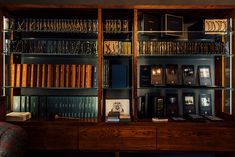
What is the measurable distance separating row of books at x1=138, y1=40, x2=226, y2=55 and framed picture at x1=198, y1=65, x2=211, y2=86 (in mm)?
237

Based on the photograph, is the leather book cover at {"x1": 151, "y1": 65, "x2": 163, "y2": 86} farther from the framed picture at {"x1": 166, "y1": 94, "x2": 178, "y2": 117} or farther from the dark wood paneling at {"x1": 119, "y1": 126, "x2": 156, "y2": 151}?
the dark wood paneling at {"x1": 119, "y1": 126, "x2": 156, "y2": 151}

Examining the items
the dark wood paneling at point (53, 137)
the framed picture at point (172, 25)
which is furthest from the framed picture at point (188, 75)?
the dark wood paneling at point (53, 137)

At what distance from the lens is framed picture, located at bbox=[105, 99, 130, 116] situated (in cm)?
296

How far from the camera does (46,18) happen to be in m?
3.04

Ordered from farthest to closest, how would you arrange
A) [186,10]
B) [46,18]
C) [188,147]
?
[46,18], [186,10], [188,147]

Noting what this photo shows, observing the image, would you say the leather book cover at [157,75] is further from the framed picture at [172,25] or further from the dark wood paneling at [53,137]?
the dark wood paneling at [53,137]

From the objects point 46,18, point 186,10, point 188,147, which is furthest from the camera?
point 46,18

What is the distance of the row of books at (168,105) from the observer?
2.90m

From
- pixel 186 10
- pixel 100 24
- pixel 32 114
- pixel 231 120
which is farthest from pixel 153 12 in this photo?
pixel 32 114

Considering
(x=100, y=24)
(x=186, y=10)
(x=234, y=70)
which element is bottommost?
(x=234, y=70)

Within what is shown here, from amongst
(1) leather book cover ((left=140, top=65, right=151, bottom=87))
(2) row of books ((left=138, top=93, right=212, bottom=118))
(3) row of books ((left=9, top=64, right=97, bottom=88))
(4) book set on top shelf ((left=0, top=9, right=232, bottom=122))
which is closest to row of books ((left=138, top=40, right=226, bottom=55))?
(4) book set on top shelf ((left=0, top=9, right=232, bottom=122))

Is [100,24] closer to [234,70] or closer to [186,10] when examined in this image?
[186,10]

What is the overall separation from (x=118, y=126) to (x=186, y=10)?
1.48 meters

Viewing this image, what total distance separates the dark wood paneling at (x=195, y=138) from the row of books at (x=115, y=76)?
655 millimetres
